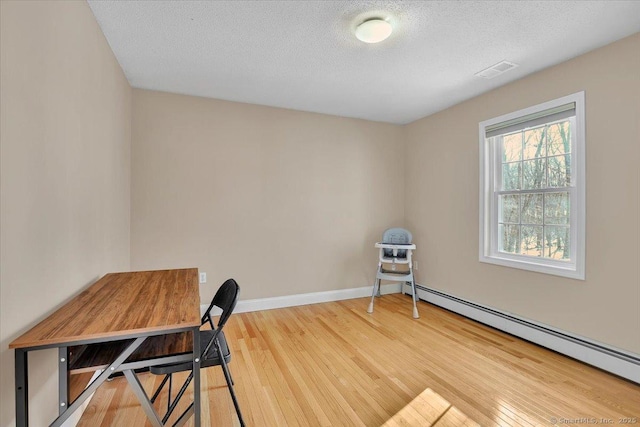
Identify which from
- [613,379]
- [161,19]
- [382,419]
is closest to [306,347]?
[382,419]

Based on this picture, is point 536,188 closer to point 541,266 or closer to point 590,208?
point 590,208

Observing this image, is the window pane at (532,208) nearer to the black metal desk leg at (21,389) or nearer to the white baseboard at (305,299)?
the white baseboard at (305,299)

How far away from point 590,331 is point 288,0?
3153 mm

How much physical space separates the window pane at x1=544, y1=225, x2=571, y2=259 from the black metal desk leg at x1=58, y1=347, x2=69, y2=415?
3.32 meters

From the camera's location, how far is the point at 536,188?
2816 mm

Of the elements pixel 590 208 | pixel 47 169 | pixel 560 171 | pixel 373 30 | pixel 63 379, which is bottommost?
pixel 63 379

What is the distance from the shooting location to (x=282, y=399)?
6.35ft

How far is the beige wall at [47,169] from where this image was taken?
1.06 m

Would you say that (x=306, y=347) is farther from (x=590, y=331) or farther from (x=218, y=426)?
(x=590, y=331)

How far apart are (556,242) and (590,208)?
43cm

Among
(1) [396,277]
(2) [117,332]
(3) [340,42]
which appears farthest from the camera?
(1) [396,277]

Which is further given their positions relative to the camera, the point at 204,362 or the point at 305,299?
the point at 305,299

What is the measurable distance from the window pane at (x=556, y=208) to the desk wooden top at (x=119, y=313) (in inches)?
115

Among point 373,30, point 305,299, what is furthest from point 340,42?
point 305,299
